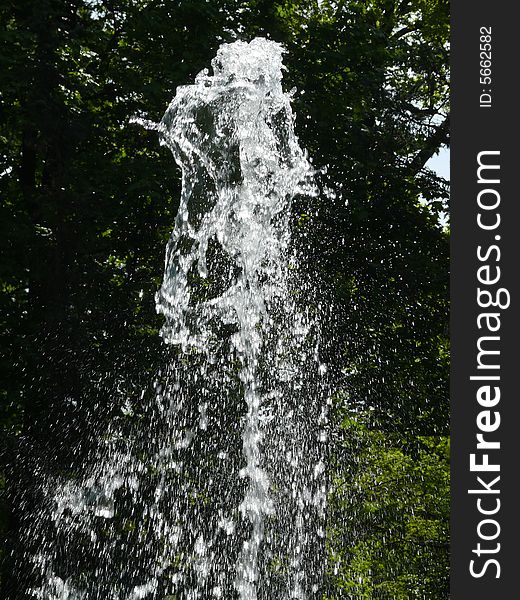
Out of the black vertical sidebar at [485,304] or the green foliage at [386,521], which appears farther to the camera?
the green foliage at [386,521]

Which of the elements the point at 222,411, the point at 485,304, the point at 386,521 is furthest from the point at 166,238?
the point at 485,304

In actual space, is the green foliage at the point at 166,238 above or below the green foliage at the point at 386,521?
above

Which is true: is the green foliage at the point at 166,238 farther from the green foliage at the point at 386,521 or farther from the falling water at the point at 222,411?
the falling water at the point at 222,411

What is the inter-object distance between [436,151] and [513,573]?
606 cm

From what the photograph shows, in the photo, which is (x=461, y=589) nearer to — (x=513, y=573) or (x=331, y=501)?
(x=513, y=573)

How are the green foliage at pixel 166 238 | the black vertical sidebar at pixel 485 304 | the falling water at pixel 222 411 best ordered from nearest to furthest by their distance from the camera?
the black vertical sidebar at pixel 485 304, the falling water at pixel 222 411, the green foliage at pixel 166 238

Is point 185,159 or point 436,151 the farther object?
point 436,151

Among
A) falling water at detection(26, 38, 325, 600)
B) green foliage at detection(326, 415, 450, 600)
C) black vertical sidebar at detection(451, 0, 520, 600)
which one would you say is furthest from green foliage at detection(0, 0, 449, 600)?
black vertical sidebar at detection(451, 0, 520, 600)

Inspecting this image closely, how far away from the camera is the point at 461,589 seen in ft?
15.8

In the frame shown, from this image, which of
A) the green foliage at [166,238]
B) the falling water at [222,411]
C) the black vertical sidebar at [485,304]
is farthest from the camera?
the green foliage at [166,238]

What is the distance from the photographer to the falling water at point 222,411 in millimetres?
7004

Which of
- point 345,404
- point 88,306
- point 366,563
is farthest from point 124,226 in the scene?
point 366,563

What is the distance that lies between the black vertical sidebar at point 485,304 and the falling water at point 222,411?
1752 millimetres

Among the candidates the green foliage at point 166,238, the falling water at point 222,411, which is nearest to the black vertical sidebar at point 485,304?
the falling water at point 222,411
